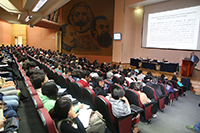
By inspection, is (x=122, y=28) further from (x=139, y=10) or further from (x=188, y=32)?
(x=188, y=32)

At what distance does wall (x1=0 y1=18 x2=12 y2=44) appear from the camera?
13331 millimetres

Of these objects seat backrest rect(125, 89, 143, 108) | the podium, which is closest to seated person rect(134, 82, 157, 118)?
seat backrest rect(125, 89, 143, 108)

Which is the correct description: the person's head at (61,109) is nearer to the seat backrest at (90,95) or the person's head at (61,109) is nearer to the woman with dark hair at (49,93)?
the woman with dark hair at (49,93)

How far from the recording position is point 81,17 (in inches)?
550

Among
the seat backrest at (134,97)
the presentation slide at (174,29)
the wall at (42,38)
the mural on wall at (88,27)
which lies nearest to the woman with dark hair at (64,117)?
the seat backrest at (134,97)

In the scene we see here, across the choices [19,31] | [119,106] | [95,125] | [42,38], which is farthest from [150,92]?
[19,31]

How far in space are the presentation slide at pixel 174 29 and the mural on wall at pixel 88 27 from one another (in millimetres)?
3675

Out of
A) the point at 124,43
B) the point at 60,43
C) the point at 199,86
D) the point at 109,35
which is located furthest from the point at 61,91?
the point at 60,43

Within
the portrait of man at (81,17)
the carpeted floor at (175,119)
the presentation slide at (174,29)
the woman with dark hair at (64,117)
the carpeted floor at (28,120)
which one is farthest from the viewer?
the portrait of man at (81,17)

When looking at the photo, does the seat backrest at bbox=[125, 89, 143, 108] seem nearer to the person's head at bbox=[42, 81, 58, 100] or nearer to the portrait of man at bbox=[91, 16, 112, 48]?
the person's head at bbox=[42, 81, 58, 100]

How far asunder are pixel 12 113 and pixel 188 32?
9.78 meters

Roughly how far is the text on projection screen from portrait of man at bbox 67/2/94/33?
5.93 metres

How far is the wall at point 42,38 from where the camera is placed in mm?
16016

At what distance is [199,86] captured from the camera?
226 inches
